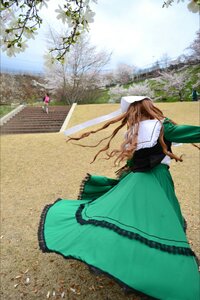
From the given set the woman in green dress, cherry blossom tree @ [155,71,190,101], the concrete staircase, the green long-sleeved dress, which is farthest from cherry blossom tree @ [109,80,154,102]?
the green long-sleeved dress

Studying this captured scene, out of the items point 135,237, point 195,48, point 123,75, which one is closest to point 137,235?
point 135,237

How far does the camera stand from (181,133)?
1999mm

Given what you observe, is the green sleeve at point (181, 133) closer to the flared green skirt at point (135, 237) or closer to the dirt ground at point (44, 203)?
the flared green skirt at point (135, 237)

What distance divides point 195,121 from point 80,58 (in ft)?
47.4

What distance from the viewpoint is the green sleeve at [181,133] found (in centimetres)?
191

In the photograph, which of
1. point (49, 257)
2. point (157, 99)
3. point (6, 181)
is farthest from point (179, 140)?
point (157, 99)

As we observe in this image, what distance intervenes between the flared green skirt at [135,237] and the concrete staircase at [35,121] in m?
9.99

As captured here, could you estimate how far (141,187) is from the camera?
207 centimetres

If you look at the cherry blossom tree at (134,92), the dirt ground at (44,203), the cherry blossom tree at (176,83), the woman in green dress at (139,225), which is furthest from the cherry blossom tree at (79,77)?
the woman in green dress at (139,225)

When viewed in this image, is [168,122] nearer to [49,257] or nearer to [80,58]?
[49,257]

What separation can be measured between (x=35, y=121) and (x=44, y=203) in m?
9.28

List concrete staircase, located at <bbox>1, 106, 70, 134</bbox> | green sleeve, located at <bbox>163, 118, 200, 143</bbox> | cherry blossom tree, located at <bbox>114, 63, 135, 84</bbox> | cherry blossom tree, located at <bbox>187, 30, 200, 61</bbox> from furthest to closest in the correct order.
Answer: cherry blossom tree, located at <bbox>114, 63, 135, 84</bbox>
cherry blossom tree, located at <bbox>187, 30, 200, 61</bbox>
concrete staircase, located at <bbox>1, 106, 70, 134</bbox>
green sleeve, located at <bbox>163, 118, 200, 143</bbox>

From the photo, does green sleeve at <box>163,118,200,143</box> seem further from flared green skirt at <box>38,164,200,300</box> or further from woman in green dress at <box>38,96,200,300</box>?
flared green skirt at <box>38,164,200,300</box>

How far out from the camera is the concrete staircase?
39.7 feet
